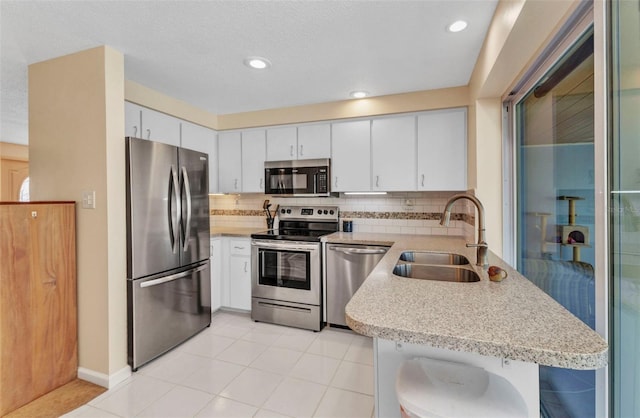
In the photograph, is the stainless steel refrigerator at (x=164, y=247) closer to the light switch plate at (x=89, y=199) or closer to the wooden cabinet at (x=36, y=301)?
the light switch plate at (x=89, y=199)

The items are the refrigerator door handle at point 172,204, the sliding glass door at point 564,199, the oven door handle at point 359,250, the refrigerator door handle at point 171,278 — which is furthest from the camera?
the oven door handle at point 359,250

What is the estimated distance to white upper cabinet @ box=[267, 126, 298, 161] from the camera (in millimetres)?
3365

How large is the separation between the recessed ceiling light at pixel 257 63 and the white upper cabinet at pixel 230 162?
140cm

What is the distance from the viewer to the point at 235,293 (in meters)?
3.29

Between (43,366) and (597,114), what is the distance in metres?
3.31

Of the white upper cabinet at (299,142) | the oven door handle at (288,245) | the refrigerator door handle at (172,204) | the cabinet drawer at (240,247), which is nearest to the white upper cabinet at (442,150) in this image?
the white upper cabinet at (299,142)

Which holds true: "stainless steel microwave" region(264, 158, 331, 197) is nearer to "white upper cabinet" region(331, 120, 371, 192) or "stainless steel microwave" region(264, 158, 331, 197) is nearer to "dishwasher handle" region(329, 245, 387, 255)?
"white upper cabinet" region(331, 120, 371, 192)

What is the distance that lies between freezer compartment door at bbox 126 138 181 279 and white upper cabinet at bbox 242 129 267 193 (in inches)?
44.2

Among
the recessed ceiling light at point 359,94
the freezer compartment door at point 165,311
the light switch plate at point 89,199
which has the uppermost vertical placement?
the recessed ceiling light at point 359,94

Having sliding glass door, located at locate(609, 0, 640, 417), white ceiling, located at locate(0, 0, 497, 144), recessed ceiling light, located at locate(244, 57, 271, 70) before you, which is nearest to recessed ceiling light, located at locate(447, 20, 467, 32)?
white ceiling, located at locate(0, 0, 497, 144)

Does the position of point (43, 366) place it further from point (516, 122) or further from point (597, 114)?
point (516, 122)

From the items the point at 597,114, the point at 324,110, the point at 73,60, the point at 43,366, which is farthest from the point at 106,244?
the point at 597,114

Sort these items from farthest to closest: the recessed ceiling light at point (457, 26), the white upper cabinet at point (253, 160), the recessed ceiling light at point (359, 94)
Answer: the white upper cabinet at point (253, 160)
the recessed ceiling light at point (359, 94)
the recessed ceiling light at point (457, 26)

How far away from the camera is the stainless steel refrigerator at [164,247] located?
7.11 ft
